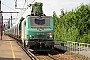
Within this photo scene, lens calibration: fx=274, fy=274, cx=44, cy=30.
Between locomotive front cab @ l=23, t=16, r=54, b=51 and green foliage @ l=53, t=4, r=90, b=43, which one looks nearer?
locomotive front cab @ l=23, t=16, r=54, b=51

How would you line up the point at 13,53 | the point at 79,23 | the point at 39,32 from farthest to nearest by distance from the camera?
the point at 79,23 < the point at 13,53 < the point at 39,32

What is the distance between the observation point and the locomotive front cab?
21.3 meters

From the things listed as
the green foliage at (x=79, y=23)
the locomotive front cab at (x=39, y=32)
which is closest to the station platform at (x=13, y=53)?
the locomotive front cab at (x=39, y=32)

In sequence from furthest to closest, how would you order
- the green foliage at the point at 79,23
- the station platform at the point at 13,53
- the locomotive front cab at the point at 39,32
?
1. the green foliage at the point at 79,23
2. the locomotive front cab at the point at 39,32
3. the station platform at the point at 13,53

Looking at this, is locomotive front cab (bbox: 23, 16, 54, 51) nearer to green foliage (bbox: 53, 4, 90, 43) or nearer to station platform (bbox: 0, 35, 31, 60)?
station platform (bbox: 0, 35, 31, 60)

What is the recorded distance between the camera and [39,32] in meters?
21.6

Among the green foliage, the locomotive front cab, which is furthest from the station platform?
the green foliage

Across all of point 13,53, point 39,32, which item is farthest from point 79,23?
point 39,32

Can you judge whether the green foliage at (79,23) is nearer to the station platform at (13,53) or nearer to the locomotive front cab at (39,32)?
the station platform at (13,53)

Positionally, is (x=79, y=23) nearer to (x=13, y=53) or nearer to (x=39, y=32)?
(x=13, y=53)

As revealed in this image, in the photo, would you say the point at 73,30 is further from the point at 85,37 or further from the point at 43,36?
the point at 43,36

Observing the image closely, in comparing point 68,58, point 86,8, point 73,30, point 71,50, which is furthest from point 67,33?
point 68,58

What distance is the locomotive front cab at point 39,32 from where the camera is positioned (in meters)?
21.3

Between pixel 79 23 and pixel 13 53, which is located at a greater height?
pixel 79 23
